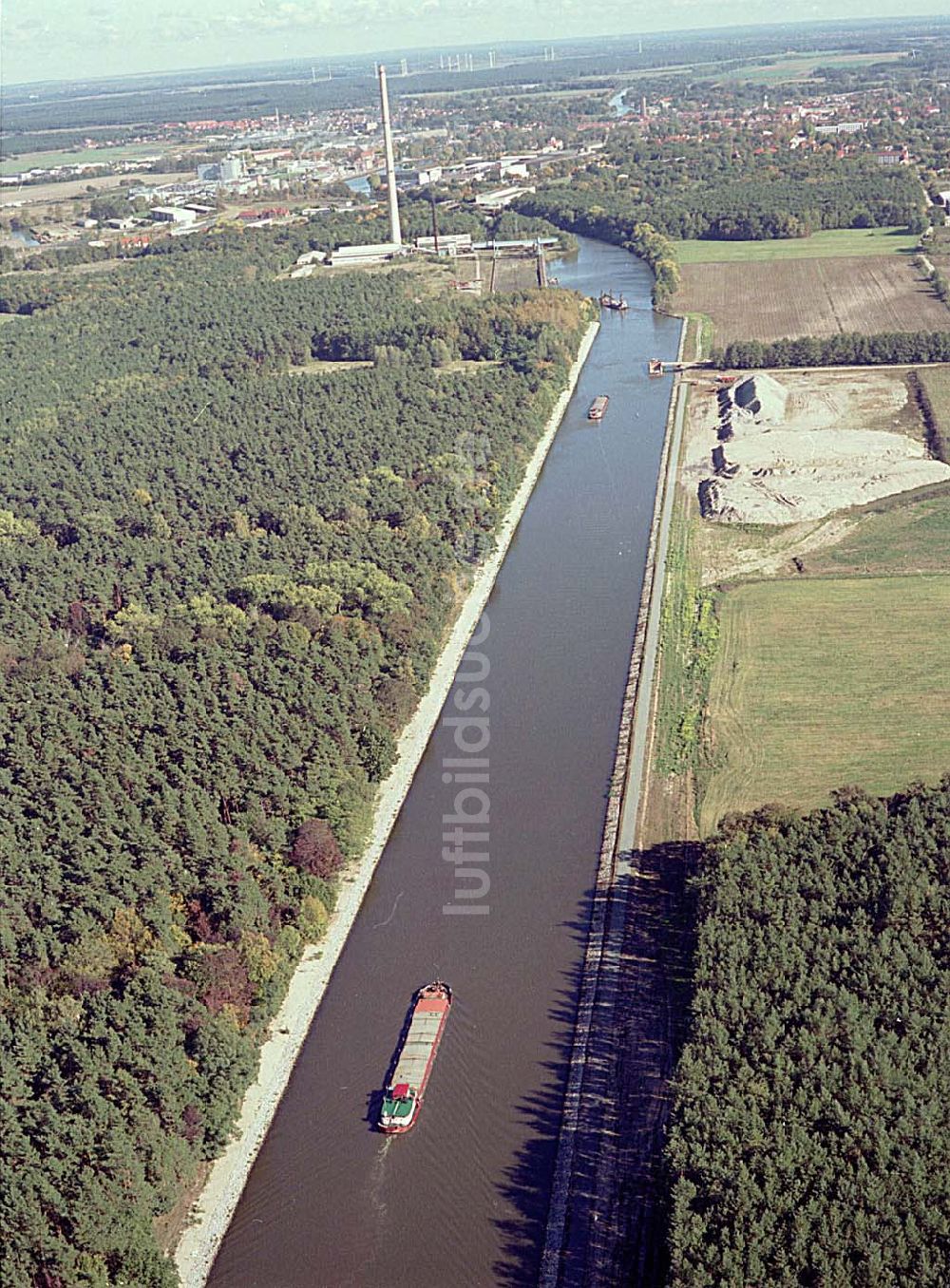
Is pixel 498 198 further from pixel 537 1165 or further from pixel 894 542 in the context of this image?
pixel 537 1165

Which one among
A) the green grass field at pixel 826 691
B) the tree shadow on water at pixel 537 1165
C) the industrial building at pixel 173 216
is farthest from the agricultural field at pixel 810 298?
the industrial building at pixel 173 216

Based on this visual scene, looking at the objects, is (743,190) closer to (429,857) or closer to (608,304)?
(608,304)

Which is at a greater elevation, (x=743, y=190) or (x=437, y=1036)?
(x=743, y=190)

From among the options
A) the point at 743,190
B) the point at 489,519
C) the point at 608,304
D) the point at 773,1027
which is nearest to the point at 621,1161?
the point at 773,1027

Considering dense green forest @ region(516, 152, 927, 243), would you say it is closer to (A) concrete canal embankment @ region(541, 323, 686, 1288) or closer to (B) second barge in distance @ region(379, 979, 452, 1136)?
(A) concrete canal embankment @ region(541, 323, 686, 1288)

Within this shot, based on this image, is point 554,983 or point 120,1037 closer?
point 120,1037

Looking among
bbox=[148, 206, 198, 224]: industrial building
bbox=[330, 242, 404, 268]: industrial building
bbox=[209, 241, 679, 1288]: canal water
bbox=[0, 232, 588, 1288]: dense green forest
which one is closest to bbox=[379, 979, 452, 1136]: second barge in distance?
bbox=[209, 241, 679, 1288]: canal water

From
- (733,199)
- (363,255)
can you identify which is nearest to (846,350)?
(733,199)
